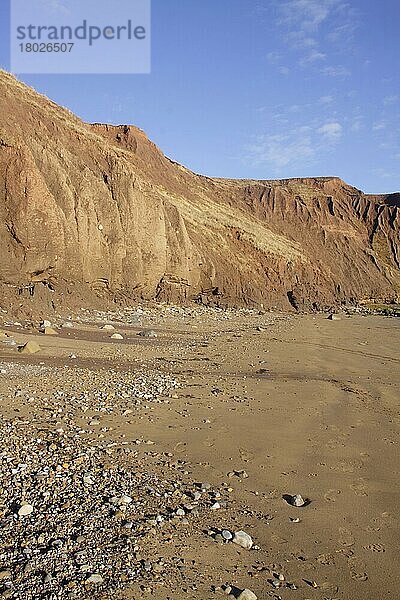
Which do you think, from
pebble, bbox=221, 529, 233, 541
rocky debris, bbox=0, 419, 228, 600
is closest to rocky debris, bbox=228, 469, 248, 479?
rocky debris, bbox=0, 419, 228, 600

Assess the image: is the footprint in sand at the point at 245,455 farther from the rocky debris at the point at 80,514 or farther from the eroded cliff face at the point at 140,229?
the eroded cliff face at the point at 140,229

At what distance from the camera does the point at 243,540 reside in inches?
158

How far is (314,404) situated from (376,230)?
2373 inches

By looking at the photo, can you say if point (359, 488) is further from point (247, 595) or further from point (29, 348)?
point (29, 348)

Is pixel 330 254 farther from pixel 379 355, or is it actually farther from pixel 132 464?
pixel 132 464

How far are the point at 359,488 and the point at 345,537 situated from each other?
3.53 feet

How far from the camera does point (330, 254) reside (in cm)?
5434

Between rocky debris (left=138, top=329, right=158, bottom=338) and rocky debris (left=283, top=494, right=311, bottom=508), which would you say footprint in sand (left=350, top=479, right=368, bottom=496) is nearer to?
rocky debris (left=283, top=494, right=311, bottom=508)

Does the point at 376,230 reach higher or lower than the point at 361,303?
higher

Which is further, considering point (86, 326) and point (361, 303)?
point (361, 303)

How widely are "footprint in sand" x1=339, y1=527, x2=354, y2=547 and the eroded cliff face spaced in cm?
1544

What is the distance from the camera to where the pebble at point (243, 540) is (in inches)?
157

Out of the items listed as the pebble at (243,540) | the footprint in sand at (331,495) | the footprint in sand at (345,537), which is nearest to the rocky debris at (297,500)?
the footprint in sand at (331,495)

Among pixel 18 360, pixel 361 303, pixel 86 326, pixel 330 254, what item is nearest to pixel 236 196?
pixel 330 254
